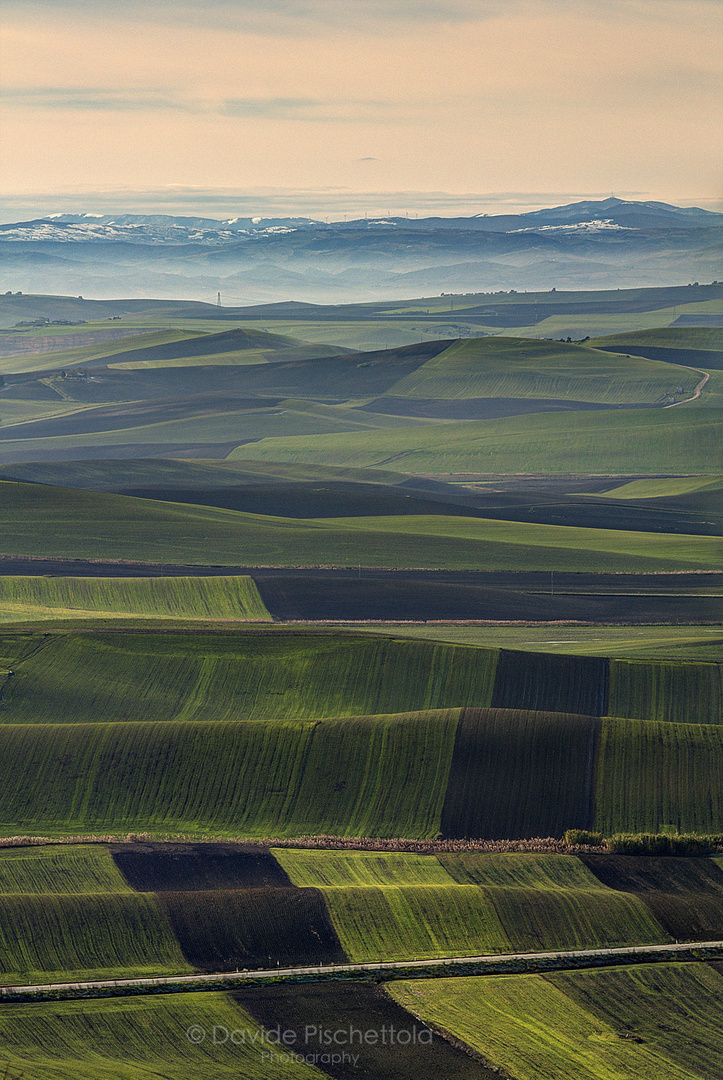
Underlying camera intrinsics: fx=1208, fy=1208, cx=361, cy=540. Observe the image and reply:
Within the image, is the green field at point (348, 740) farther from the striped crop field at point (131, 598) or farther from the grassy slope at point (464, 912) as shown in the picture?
the striped crop field at point (131, 598)

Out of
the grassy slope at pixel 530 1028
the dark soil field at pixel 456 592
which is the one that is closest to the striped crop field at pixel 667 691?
the dark soil field at pixel 456 592

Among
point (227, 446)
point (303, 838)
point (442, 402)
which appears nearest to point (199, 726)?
point (303, 838)

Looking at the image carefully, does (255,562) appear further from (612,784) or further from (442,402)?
(442,402)

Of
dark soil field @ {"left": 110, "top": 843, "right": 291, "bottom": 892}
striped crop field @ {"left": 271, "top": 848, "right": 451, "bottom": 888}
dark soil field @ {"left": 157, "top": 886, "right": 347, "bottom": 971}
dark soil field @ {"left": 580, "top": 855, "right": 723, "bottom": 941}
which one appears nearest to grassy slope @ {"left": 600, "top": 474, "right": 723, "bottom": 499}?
dark soil field @ {"left": 580, "top": 855, "right": 723, "bottom": 941}

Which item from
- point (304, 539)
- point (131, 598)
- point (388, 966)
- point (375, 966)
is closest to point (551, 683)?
point (388, 966)

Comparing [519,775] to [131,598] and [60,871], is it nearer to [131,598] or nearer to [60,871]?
[60,871]
